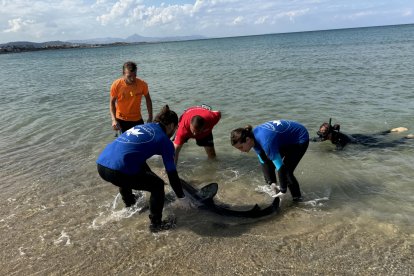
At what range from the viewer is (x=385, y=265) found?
149 inches

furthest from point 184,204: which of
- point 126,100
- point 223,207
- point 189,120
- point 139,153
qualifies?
point 126,100

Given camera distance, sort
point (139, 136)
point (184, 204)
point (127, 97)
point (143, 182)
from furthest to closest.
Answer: point (127, 97), point (184, 204), point (143, 182), point (139, 136)

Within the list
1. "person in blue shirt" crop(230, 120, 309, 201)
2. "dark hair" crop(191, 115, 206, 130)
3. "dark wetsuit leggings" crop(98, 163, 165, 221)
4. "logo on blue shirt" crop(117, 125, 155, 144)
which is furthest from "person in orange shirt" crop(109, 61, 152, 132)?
"person in blue shirt" crop(230, 120, 309, 201)

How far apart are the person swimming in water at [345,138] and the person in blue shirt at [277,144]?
2652mm

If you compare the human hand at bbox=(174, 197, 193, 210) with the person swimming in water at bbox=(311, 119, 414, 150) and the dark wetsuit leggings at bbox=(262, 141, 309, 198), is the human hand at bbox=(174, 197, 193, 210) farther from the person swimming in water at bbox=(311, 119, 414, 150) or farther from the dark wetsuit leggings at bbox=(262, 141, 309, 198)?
the person swimming in water at bbox=(311, 119, 414, 150)

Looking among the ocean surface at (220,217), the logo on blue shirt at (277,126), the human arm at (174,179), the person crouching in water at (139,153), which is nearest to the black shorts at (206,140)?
the ocean surface at (220,217)

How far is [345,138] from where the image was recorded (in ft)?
25.5

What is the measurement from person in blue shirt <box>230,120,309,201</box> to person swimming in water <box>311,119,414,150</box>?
2.65m

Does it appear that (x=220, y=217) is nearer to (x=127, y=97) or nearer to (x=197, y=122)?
(x=197, y=122)

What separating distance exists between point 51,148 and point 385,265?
775 cm

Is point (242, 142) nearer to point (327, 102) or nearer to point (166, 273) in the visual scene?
point (166, 273)

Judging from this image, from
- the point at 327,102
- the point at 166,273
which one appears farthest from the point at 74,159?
the point at 327,102

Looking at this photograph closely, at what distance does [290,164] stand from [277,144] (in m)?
0.56

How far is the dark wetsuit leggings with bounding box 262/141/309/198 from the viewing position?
4922 millimetres
